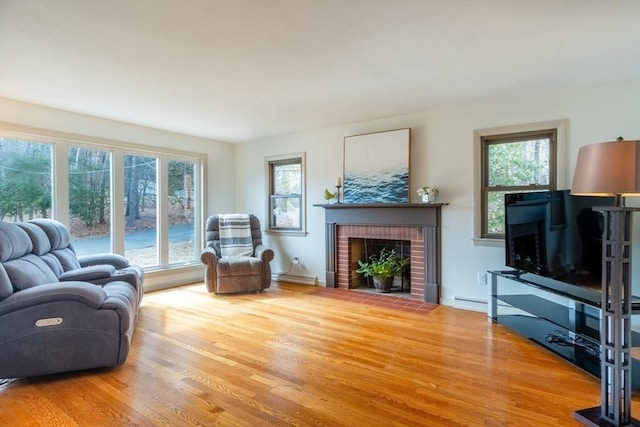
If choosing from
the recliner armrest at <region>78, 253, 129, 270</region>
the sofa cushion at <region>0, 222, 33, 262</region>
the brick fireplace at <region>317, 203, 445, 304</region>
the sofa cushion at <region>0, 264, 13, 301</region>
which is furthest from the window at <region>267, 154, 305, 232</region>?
the sofa cushion at <region>0, 264, 13, 301</region>

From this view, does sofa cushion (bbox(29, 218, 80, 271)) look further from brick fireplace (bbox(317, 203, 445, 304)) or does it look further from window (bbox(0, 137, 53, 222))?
brick fireplace (bbox(317, 203, 445, 304))

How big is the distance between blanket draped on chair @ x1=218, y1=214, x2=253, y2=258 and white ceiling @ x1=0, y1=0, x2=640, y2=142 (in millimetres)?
1841

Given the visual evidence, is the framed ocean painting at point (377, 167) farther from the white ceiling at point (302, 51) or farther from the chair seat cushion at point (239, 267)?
the chair seat cushion at point (239, 267)

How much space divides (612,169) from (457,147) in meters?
2.25

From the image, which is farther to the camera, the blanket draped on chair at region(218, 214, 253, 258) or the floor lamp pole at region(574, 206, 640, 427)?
the blanket draped on chair at region(218, 214, 253, 258)

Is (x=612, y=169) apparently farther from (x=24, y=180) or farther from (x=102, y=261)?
(x=24, y=180)

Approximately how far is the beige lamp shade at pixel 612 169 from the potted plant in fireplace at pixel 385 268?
111 inches

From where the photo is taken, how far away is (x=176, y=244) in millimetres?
5266

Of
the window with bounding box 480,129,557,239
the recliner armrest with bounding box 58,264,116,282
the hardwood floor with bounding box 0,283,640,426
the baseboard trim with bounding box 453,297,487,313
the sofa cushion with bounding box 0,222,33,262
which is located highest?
the window with bounding box 480,129,557,239

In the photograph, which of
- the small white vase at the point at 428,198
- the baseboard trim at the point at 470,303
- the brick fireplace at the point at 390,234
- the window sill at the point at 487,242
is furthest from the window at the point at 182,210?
the window sill at the point at 487,242

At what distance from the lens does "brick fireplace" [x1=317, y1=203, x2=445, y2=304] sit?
4.05 meters


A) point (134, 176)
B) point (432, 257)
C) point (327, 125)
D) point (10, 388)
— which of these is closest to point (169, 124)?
point (134, 176)

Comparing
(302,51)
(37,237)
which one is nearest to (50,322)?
(37,237)

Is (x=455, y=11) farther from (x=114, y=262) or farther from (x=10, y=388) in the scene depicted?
(x=114, y=262)
